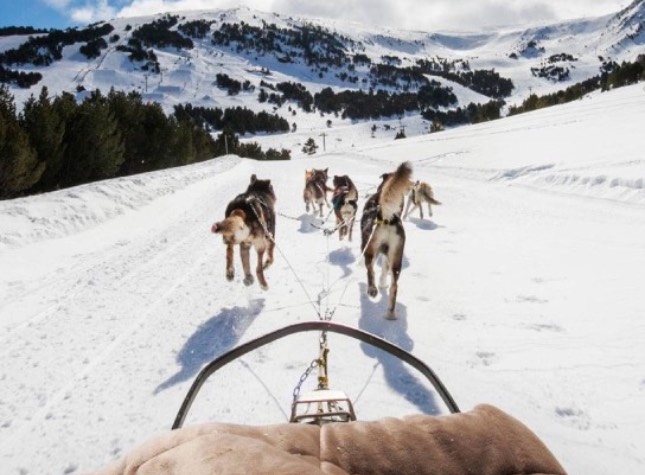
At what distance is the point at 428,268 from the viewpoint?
6.68 meters

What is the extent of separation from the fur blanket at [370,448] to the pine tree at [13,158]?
15.6 metres

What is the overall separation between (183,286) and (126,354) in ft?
6.38

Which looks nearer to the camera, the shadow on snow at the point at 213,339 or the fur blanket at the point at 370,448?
the fur blanket at the point at 370,448

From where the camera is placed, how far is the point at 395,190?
15.1 ft

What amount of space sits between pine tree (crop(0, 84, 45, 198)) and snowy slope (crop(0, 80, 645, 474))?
420 centimetres

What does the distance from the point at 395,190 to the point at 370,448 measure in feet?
12.2

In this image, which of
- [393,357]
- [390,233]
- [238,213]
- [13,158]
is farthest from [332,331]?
[13,158]

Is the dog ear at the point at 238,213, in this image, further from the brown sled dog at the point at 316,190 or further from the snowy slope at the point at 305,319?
the brown sled dog at the point at 316,190

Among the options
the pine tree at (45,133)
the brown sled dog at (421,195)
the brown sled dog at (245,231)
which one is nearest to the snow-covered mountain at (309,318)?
the brown sled dog at (245,231)

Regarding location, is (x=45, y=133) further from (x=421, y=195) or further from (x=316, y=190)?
(x=421, y=195)

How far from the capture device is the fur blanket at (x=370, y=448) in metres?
0.95

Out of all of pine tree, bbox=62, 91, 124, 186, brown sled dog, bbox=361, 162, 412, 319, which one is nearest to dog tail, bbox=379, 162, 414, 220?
brown sled dog, bbox=361, 162, 412, 319

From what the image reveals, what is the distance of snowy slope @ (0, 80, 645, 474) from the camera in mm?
3070

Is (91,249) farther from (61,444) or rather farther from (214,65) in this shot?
(214,65)
